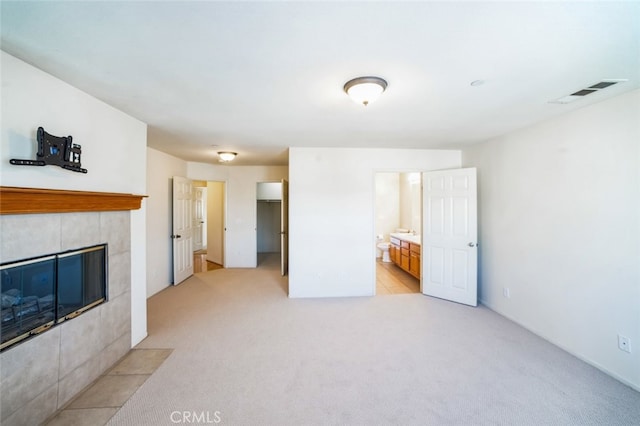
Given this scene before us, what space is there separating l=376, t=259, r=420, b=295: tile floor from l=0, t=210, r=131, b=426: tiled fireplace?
3517 millimetres

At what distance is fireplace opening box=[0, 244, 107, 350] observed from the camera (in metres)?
1.53

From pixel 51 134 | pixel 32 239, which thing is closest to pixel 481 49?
pixel 51 134

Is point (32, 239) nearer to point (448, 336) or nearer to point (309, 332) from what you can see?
point (309, 332)

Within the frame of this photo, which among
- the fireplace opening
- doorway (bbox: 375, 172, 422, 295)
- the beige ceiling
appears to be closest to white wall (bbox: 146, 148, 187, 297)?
the beige ceiling

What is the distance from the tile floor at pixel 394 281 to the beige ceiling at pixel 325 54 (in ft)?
9.59

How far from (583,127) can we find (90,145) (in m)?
4.57

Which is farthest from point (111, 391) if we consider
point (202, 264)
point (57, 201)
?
point (202, 264)

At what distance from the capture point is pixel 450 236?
3857 mm

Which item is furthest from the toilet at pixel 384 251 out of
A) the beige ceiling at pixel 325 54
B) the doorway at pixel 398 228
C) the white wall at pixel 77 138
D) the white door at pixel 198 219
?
the white wall at pixel 77 138

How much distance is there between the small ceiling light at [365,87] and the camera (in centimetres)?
179

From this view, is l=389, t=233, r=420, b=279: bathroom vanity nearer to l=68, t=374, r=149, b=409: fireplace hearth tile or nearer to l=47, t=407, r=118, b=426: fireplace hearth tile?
l=68, t=374, r=149, b=409: fireplace hearth tile

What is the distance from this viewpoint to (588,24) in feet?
4.17

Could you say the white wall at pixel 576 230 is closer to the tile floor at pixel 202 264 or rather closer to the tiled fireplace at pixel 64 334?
the tiled fireplace at pixel 64 334

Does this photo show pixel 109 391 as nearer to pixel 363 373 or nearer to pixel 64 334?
pixel 64 334
